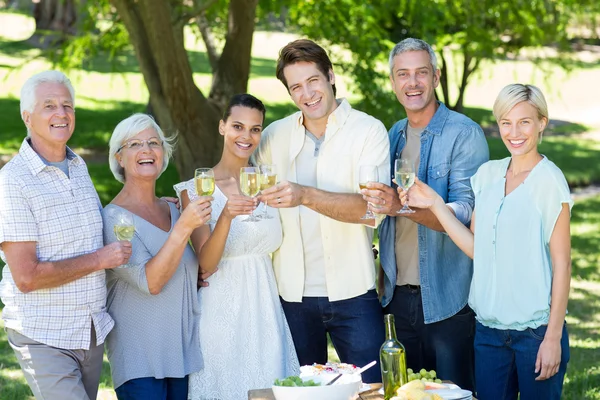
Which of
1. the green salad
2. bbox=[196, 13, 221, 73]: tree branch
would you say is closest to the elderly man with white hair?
the green salad

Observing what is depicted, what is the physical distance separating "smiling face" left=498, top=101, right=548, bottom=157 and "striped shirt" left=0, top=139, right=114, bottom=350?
6.50 ft

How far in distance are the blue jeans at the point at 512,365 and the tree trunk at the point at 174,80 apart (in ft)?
19.3

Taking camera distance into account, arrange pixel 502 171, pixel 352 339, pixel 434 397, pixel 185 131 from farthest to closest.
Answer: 1. pixel 185 131
2. pixel 352 339
3. pixel 502 171
4. pixel 434 397

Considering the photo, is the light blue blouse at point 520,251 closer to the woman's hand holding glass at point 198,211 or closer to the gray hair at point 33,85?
the woman's hand holding glass at point 198,211

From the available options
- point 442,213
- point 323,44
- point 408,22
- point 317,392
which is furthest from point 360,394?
point 408,22

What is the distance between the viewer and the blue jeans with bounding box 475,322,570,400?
13.1 ft

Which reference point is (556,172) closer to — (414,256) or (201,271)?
(414,256)

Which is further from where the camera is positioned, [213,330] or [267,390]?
[213,330]

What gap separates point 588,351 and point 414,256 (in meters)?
3.65

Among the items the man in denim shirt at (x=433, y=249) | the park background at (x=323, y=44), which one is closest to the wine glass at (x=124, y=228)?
the man in denim shirt at (x=433, y=249)

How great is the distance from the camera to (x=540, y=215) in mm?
3979

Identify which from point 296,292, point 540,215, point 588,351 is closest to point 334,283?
point 296,292

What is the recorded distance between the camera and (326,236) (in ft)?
14.8

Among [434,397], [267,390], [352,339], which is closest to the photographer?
[434,397]
